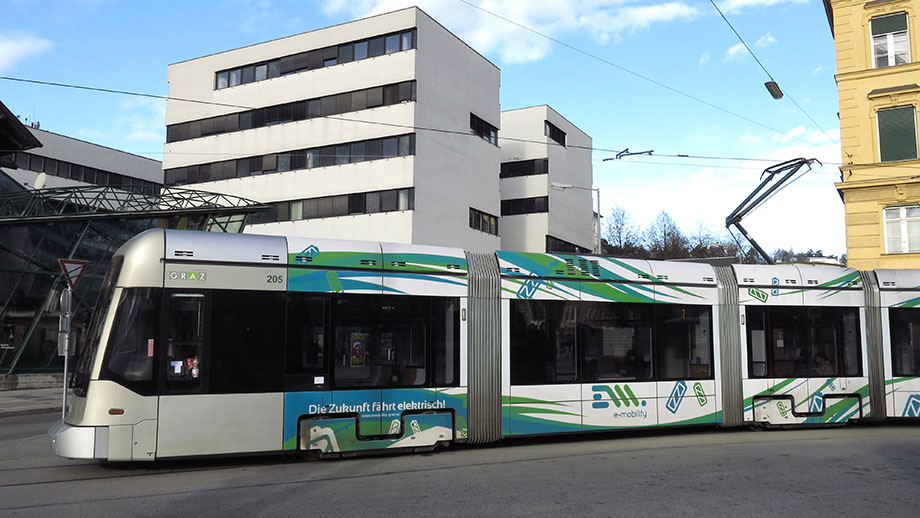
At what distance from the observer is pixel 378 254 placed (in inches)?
408

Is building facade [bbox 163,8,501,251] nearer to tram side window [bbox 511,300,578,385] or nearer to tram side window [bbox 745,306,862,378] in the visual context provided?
tram side window [bbox 745,306,862,378]

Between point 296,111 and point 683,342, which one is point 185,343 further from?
point 296,111

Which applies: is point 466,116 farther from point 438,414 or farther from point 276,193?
point 438,414

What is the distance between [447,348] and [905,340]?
359 inches

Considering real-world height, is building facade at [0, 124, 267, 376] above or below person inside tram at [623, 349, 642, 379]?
above

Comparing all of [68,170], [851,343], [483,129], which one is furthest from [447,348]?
[68,170]

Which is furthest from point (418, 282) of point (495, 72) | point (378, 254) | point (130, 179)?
point (130, 179)

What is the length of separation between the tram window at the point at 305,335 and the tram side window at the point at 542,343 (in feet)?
9.88

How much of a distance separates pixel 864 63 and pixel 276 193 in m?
27.7

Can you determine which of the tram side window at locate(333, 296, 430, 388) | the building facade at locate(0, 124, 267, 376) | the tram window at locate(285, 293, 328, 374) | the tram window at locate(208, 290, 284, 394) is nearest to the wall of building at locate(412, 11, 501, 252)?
the building facade at locate(0, 124, 267, 376)

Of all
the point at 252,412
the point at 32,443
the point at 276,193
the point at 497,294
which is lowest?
the point at 32,443

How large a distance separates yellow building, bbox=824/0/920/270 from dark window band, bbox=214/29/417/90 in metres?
19.1

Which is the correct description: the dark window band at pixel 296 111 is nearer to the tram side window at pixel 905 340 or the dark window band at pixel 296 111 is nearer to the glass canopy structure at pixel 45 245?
the glass canopy structure at pixel 45 245

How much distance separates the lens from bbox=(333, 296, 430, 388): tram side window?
32.4 ft
